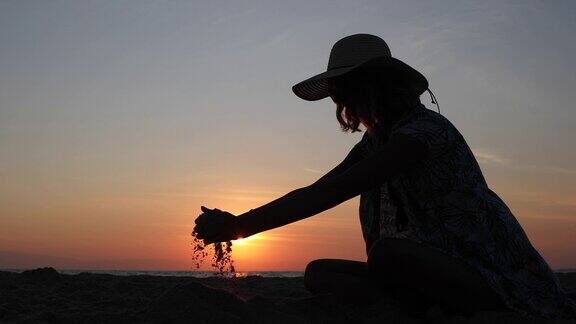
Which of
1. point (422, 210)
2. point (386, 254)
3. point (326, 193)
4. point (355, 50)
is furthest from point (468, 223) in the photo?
point (355, 50)

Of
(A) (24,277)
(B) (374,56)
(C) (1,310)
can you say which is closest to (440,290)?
(B) (374,56)

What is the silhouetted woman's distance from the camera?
267cm

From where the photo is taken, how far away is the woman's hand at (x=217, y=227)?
8.57ft

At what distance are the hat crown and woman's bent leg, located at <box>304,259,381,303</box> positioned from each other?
1.36 metres

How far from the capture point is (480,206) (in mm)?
2891

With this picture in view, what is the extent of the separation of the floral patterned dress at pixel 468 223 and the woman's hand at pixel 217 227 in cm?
Answer: 94

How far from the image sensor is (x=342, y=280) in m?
3.62

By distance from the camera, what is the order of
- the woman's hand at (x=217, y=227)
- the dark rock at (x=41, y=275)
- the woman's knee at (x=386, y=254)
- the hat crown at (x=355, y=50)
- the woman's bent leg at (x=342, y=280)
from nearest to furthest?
the woman's hand at (x=217, y=227)
the woman's knee at (x=386, y=254)
the hat crown at (x=355, y=50)
the woman's bent leg at (x=342, y=280)
the dark rock at (x=41, y=275)

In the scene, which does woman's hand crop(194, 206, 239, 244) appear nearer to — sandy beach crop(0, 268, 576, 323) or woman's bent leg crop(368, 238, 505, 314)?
sandy beach crop(0, 268, 576, 323)

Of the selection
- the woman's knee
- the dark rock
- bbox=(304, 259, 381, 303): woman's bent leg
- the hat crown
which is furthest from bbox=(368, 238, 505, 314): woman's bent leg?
the dark rock

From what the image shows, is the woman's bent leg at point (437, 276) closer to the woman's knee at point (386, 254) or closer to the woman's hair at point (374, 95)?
the woman's knee at point (386, 254)

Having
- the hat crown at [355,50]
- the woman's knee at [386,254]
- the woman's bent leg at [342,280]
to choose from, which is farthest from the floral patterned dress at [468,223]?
the woman's bent leg at [342,280]

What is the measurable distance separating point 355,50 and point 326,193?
38.9 inches

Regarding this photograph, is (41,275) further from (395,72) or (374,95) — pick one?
(395,72)
